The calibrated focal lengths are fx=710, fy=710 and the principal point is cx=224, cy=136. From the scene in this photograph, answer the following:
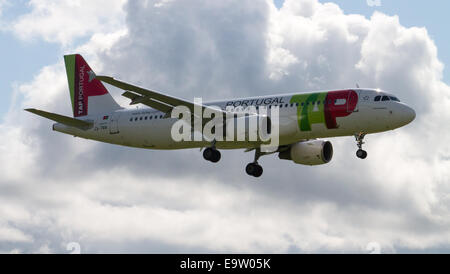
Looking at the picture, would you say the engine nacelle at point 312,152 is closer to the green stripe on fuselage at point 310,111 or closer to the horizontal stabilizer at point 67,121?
the green stripe on fuselage at point 310,111

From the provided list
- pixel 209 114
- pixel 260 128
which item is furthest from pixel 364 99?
pixel 209 114

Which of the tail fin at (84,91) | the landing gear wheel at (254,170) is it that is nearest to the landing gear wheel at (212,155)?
the landing gear wheel at (254,170)

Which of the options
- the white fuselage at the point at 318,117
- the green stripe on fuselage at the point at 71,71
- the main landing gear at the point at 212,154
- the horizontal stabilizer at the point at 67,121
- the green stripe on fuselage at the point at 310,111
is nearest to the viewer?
the white fuselage at the point at 318,117

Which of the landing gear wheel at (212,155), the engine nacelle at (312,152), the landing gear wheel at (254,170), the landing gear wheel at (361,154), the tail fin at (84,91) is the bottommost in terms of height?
the landing gear wheel at (361,154)

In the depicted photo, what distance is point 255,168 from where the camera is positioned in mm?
43531

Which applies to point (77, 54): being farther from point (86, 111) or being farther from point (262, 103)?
point (262, 103)

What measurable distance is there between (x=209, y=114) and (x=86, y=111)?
11.7 meters

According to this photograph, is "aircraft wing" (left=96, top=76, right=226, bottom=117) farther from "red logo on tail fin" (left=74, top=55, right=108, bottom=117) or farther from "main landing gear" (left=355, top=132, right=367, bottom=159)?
"red logo on tail fin" (left=74, top=55, right=108, bottom=117)

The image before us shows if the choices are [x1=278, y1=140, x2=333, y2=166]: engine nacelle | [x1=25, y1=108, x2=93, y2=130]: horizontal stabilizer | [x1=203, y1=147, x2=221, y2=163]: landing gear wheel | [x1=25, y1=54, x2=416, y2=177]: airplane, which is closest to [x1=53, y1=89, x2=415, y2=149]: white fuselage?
[x1=25, y1=54, x2=416, y2=177]: airplane

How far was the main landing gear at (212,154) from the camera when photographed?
40.2 metres

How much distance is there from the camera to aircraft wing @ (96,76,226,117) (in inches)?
1379

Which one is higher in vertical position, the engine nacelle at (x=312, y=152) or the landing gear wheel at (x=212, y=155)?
the engine nacelle at (x=312, y=152)

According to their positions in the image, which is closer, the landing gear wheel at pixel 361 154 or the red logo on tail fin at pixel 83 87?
the landing gear wheel at pixel 361 154

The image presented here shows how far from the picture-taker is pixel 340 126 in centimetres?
3766
